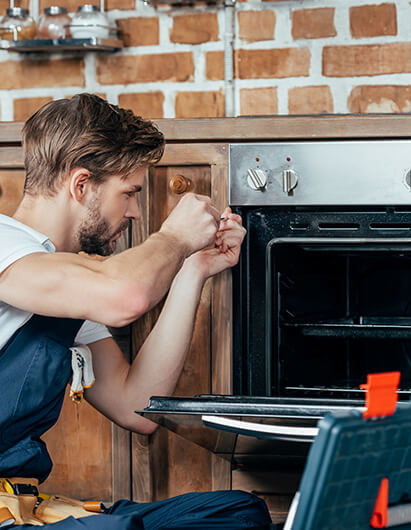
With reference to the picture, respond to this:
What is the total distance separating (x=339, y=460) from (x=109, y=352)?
87 centimetres

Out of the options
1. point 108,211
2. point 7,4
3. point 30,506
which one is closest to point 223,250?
point 108,211

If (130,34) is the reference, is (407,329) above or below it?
below

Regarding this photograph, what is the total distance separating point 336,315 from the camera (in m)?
1.65

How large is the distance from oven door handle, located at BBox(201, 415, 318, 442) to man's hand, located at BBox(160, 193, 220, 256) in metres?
0.34

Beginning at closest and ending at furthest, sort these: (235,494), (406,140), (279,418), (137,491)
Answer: (279,418) < (235,494) < (406,140) < (137,491)

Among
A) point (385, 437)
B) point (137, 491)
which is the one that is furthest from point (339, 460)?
point (137, 491)

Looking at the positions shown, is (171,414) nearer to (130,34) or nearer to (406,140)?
(406,140)

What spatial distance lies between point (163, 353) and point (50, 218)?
14.7 inches

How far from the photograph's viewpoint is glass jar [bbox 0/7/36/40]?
7.05 feet

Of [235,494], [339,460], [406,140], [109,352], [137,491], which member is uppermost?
[406,140]

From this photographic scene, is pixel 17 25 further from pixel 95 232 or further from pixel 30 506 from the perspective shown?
pixel 30 506

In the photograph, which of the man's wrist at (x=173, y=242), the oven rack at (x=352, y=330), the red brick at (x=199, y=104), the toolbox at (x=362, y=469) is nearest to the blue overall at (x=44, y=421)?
the man's wrist at (x=173, y=242)

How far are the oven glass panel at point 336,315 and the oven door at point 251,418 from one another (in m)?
0.34

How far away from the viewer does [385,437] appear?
0.74m
